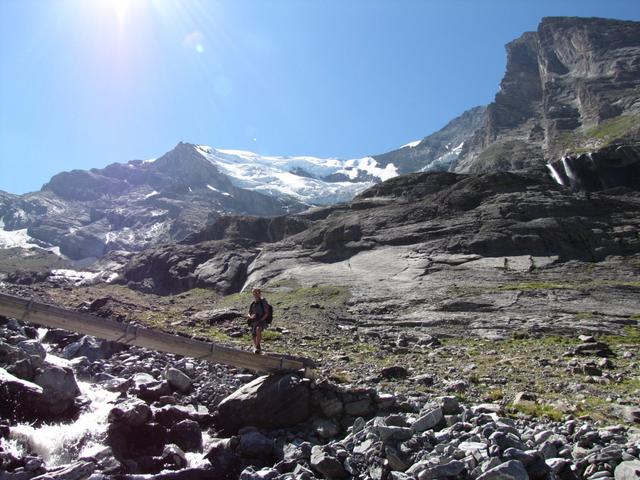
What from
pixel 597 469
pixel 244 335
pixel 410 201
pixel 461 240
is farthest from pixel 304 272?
pixel 597 469

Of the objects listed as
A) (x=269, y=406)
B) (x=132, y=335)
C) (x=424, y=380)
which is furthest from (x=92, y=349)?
(x=424, y=380)

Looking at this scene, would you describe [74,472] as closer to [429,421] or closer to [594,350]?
[429,421]

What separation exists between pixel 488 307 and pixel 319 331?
15106 millimetres

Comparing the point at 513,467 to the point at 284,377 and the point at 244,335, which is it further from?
the point at 244,335

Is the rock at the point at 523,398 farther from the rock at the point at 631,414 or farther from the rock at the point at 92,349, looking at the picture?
the rock at the point at 92,349

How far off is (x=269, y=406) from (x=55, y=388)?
7.06 meters

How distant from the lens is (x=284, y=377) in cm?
1714

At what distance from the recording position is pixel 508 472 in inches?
412

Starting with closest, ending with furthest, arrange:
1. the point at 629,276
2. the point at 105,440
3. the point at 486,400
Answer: the point at 105,440, the point at 486,400, the point at 629,276

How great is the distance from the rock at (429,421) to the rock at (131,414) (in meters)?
7.98

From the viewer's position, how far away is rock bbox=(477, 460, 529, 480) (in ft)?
34.1

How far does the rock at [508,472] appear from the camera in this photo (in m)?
10.4

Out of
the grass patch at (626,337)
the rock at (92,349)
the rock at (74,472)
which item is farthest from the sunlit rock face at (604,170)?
the rock at (74,472)

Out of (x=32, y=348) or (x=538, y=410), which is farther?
(x=32, y=348)
